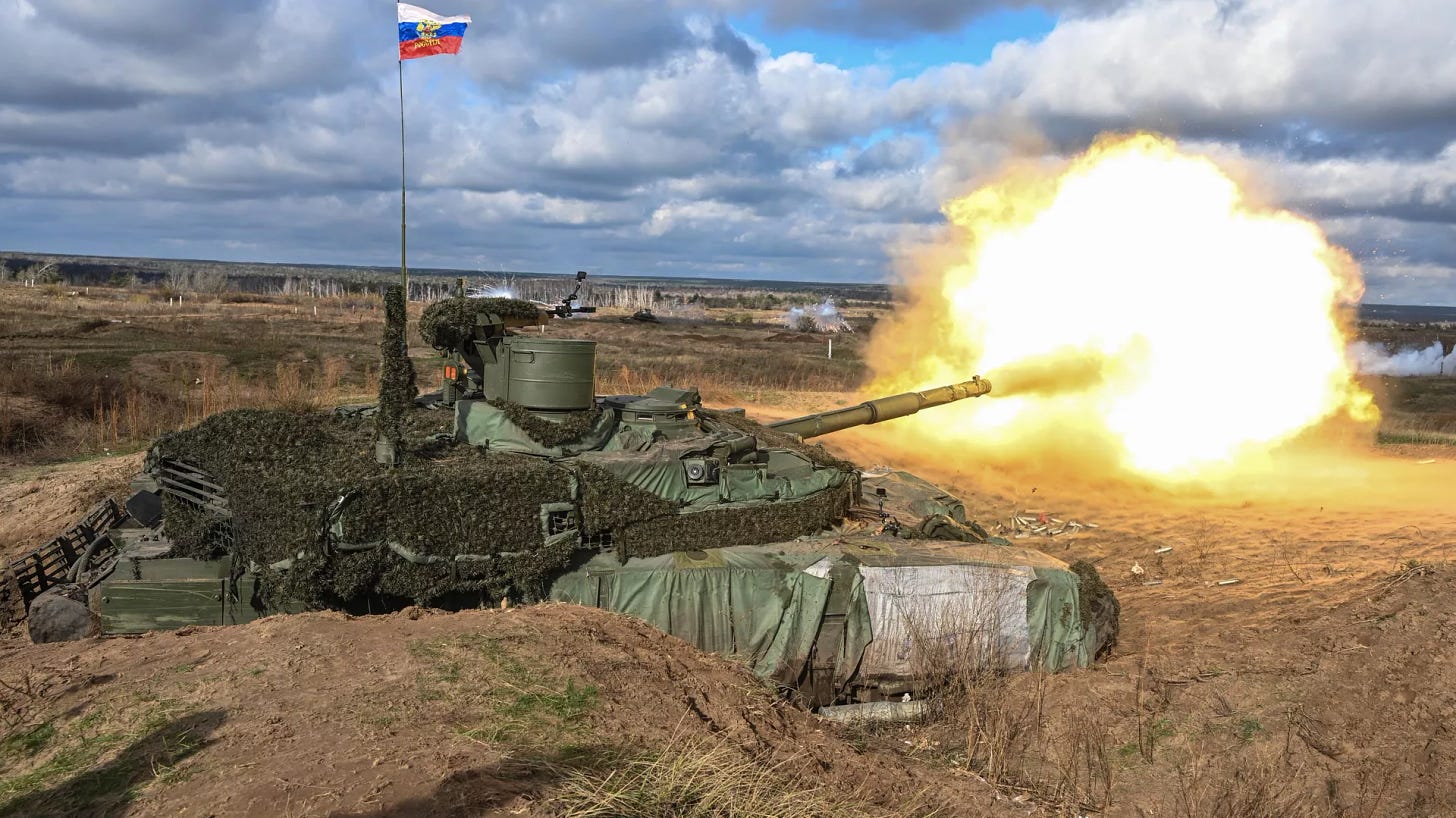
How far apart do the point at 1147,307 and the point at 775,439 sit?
971 cm

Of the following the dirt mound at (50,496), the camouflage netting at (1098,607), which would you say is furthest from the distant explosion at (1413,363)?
the dirt mound at (50,496)

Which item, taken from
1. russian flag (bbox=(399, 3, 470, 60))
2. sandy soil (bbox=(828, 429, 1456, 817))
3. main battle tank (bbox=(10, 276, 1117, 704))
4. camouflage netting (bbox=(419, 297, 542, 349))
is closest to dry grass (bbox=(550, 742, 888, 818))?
sandy soil (bbox=(828, 429, 1456, 817))

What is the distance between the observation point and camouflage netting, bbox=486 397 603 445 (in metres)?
10.2

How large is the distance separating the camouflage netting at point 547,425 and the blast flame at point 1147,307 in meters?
10.1

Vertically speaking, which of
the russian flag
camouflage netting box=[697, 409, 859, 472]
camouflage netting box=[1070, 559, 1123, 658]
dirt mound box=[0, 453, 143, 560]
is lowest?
dirt mound box=[0, 453, 143, 560]

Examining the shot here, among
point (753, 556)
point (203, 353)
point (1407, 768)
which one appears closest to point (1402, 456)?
point (1407, 768)

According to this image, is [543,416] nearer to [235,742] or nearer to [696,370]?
[235,742]

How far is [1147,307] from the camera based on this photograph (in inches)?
732

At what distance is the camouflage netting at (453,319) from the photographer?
10828 mm

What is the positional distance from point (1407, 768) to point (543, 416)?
27.3 feet

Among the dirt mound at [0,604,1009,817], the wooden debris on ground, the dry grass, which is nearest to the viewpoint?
the dry grass

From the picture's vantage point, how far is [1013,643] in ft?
31.3

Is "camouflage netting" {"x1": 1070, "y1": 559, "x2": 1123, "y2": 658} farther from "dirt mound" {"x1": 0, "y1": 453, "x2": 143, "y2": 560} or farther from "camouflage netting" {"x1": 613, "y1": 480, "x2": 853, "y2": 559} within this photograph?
"dirt mound" {"x1": 0, "y1": 453, "x2": 143, "y2": 560}

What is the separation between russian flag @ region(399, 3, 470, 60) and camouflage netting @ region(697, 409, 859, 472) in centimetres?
517
